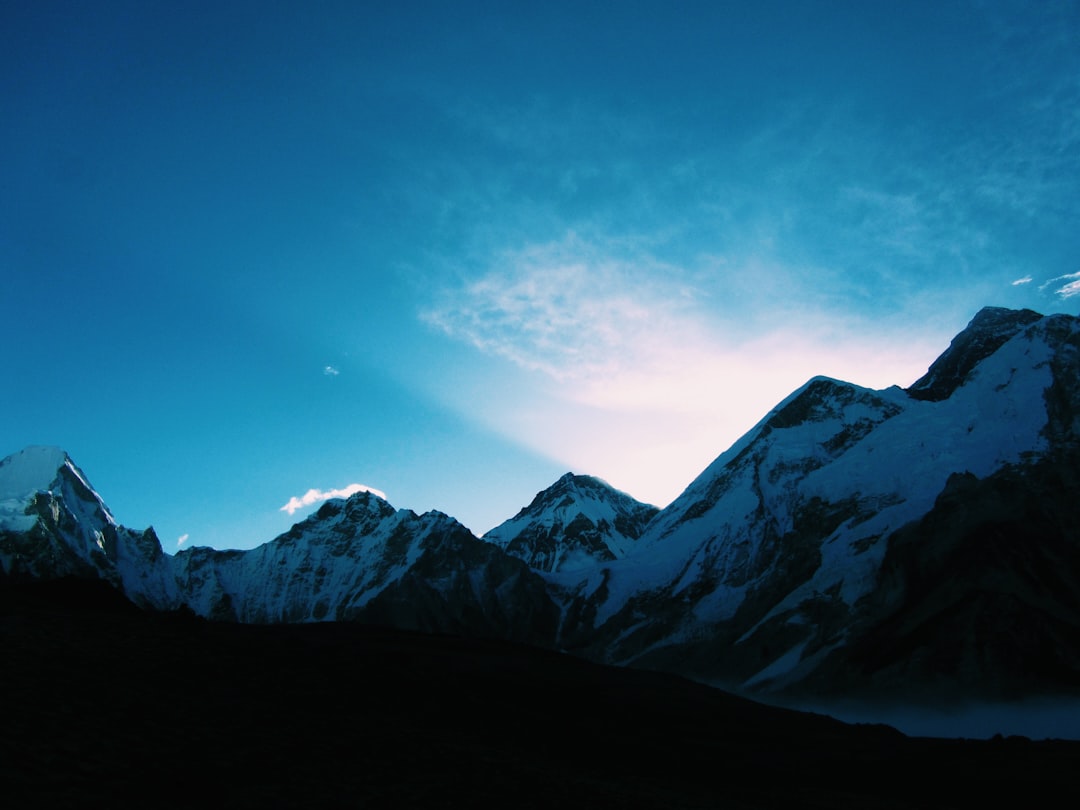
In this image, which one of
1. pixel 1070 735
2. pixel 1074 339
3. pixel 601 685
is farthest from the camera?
pixel 1074 339

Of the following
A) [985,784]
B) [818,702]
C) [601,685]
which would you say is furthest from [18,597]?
[818,702]

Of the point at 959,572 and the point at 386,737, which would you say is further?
the point at 959,572

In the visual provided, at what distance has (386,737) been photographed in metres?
27.7

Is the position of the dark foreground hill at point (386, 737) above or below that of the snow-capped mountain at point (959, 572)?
below

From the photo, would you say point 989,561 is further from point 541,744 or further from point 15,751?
point 15,751

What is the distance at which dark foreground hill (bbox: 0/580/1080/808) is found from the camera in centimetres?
2084

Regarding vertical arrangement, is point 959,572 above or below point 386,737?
above

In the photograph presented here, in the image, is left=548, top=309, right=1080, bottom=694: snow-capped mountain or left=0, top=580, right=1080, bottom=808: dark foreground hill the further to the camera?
left=548, top=309, right=1080, bottom=694: snow-capped mountain

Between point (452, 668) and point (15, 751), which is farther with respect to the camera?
point (452, 668)

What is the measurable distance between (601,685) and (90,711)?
33322mm

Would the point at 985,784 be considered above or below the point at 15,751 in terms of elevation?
below

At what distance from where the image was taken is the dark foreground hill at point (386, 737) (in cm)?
2084

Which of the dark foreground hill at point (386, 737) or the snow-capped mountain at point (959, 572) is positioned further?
the snow-capped mountain at point (959, 572)

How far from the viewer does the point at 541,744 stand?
1336 inches
